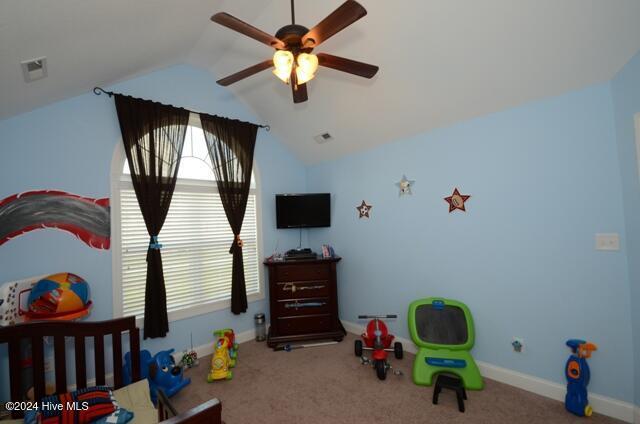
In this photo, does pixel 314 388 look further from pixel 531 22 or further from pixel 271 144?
pixel 531 22

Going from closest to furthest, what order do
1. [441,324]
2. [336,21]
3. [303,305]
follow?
1. [336,21]
2. [441,324]
3. [303,305]

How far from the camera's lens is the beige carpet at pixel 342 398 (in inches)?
76.2

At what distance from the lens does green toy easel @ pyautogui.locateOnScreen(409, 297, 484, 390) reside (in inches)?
90.0

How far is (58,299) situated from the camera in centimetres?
190

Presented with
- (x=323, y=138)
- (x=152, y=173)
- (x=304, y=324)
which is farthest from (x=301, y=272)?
(x=152, y=173)

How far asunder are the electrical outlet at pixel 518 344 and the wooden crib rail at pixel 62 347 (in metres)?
2.86

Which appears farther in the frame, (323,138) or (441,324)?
→ (323,138)

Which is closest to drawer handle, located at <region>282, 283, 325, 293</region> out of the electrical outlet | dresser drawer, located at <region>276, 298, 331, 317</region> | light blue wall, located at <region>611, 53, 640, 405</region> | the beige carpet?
dresser drawer, located at <region>276, 298, 331, 317</region>

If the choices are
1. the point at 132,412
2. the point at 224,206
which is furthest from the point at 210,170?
the point at 132,412

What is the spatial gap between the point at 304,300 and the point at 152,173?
84.9 inches

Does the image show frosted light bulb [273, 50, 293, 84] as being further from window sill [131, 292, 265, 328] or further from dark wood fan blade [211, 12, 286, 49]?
window sill [131, 292, 265, 328]

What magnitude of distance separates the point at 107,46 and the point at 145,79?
900 millimetres

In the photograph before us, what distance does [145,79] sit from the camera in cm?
279

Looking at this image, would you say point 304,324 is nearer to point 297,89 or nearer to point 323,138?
point 323,138
